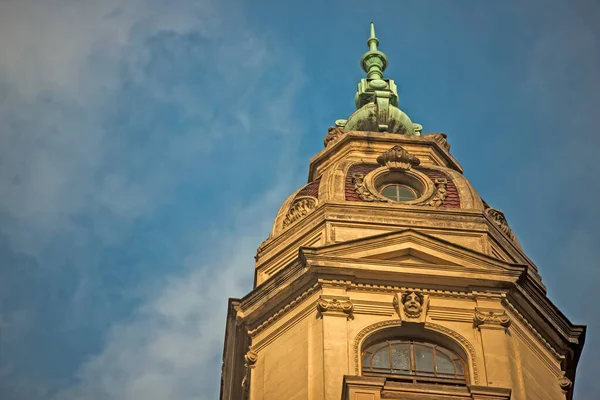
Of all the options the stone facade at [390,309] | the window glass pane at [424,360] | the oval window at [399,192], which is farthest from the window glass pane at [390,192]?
the window glass pane at [424,360]

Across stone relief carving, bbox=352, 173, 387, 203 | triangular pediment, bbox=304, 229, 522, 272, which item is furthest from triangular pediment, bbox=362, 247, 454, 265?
stone relief carving, bbox=352, 173, 387, 203

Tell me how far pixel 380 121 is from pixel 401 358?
16324 millimetres

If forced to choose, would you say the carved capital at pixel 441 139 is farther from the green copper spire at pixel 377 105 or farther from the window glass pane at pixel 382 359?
the window glass pane at pixel 382 359

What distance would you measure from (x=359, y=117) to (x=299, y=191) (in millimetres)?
7841

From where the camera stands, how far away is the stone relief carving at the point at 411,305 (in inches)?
1945

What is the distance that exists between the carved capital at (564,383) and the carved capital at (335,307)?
19.5 ft

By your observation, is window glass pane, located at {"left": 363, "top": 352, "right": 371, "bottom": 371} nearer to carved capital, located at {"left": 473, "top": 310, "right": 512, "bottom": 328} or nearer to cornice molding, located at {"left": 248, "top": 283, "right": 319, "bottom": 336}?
cornice molding, located at {"left": 248, "top": 283, "right": 319, "bottom": 336}

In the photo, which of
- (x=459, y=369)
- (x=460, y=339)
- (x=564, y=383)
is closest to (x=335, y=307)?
(x=460, y=339)

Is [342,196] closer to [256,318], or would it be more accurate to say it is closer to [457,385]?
[256,318]

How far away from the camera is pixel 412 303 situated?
49719mm

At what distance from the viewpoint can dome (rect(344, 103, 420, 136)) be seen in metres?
63.2

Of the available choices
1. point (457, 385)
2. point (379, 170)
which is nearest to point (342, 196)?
point (379, 170)

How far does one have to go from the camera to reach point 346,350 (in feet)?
157

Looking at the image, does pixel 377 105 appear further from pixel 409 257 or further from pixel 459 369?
pixel 459 369
